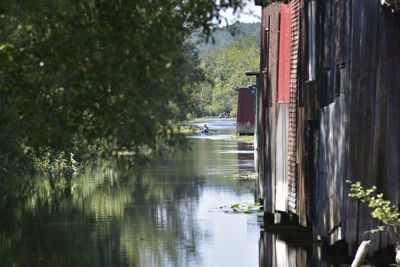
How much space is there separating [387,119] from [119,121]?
6.89m

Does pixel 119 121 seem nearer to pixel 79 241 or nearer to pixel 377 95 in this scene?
pixel 377 95

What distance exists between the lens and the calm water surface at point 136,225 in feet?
71.9

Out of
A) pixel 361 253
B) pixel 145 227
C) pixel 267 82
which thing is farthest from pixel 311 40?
pixel 145 227

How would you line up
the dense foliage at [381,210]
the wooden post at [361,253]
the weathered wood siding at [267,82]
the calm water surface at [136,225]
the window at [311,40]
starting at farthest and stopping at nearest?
the weathered wood siding at [267,82]
the window at [311,40]
the calm water surface at [136,225]
the wooden post at [361,253]
the dense foliage at [381,210]

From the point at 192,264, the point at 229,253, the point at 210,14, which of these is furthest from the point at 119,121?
the point at 229,253

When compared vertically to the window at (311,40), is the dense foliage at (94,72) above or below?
below

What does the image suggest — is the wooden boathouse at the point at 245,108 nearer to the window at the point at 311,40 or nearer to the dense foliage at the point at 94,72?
the window at the point at 311,40

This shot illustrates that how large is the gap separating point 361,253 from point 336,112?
330cm

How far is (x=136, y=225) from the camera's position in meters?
28.0

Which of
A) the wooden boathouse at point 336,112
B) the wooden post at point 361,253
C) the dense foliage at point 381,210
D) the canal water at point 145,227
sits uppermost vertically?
the wooden boathouse at point 336,112

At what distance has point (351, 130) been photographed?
19.0 m

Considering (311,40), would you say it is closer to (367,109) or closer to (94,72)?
(367,109)

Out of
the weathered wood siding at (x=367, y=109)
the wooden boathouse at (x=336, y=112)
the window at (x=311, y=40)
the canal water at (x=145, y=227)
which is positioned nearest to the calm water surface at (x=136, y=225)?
the canal water at (x=145, y=227)

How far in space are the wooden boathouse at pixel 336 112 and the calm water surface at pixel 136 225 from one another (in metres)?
1.86
